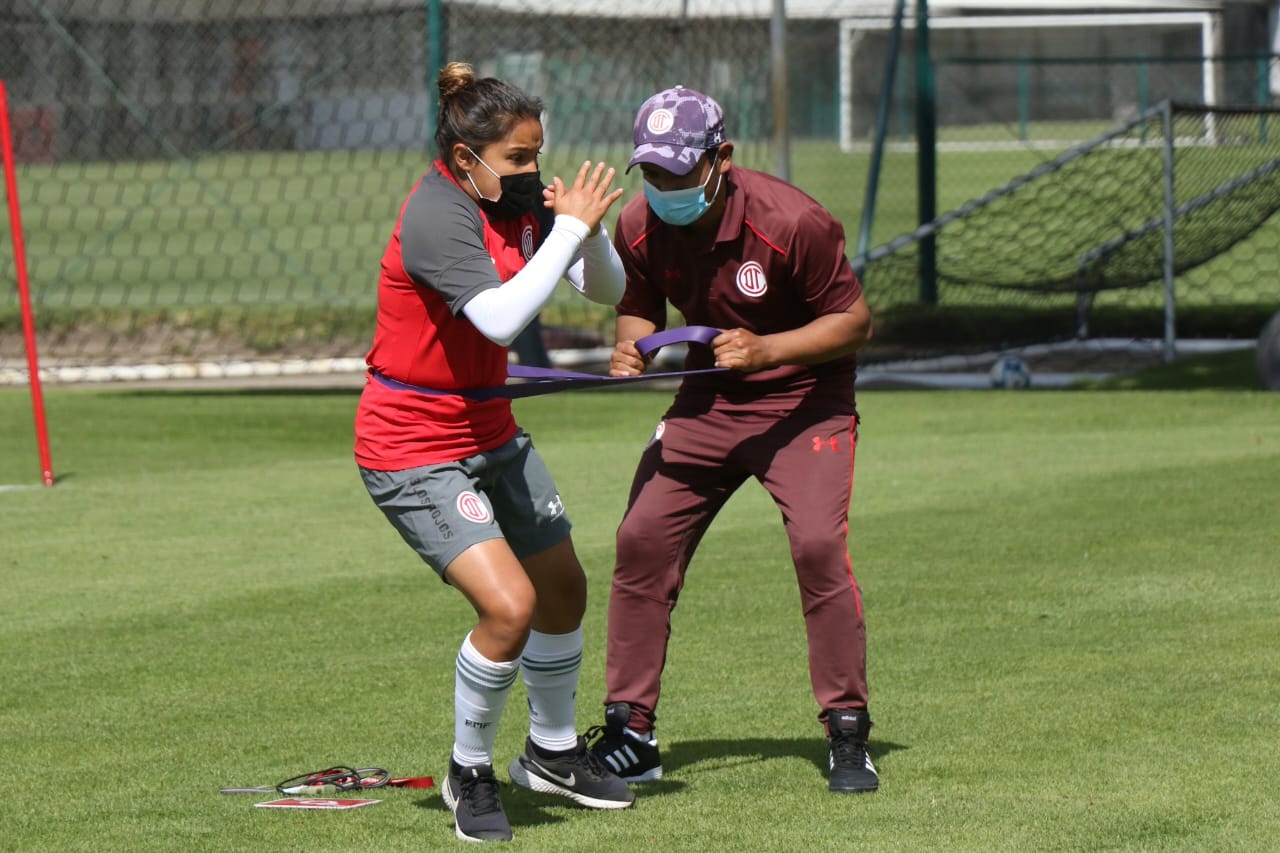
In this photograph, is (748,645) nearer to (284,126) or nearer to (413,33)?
(413,33)

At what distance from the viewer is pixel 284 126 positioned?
2031 cm

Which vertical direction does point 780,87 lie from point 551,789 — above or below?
above

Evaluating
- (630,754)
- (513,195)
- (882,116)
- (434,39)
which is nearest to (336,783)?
(630,754)

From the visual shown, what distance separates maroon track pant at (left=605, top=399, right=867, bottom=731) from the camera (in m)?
5.57

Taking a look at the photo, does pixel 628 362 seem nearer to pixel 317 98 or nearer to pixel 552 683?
pixel 552 683

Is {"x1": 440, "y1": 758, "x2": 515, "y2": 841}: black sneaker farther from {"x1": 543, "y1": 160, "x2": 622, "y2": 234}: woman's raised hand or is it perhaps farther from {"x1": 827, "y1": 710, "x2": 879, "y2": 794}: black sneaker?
{"x1": 543, "y1": 160, "x2": 622, "y2": 234}: woman's raised hand

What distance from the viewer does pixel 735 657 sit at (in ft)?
23.4

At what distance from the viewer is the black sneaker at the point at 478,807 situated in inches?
198

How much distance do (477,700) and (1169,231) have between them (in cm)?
1239

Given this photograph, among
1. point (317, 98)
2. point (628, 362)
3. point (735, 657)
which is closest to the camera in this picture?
point (628, 362)

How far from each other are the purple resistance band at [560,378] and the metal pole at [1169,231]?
37.7ft

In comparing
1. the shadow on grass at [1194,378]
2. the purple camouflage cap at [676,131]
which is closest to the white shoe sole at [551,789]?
the purple camouflage cap at [676,131]

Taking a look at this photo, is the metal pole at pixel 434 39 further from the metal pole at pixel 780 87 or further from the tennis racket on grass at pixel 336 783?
the tennis racket on grass at pixel 336 783

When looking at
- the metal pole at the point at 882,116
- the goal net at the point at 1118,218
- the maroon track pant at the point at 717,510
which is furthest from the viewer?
the metal pole at the point at 882,116
